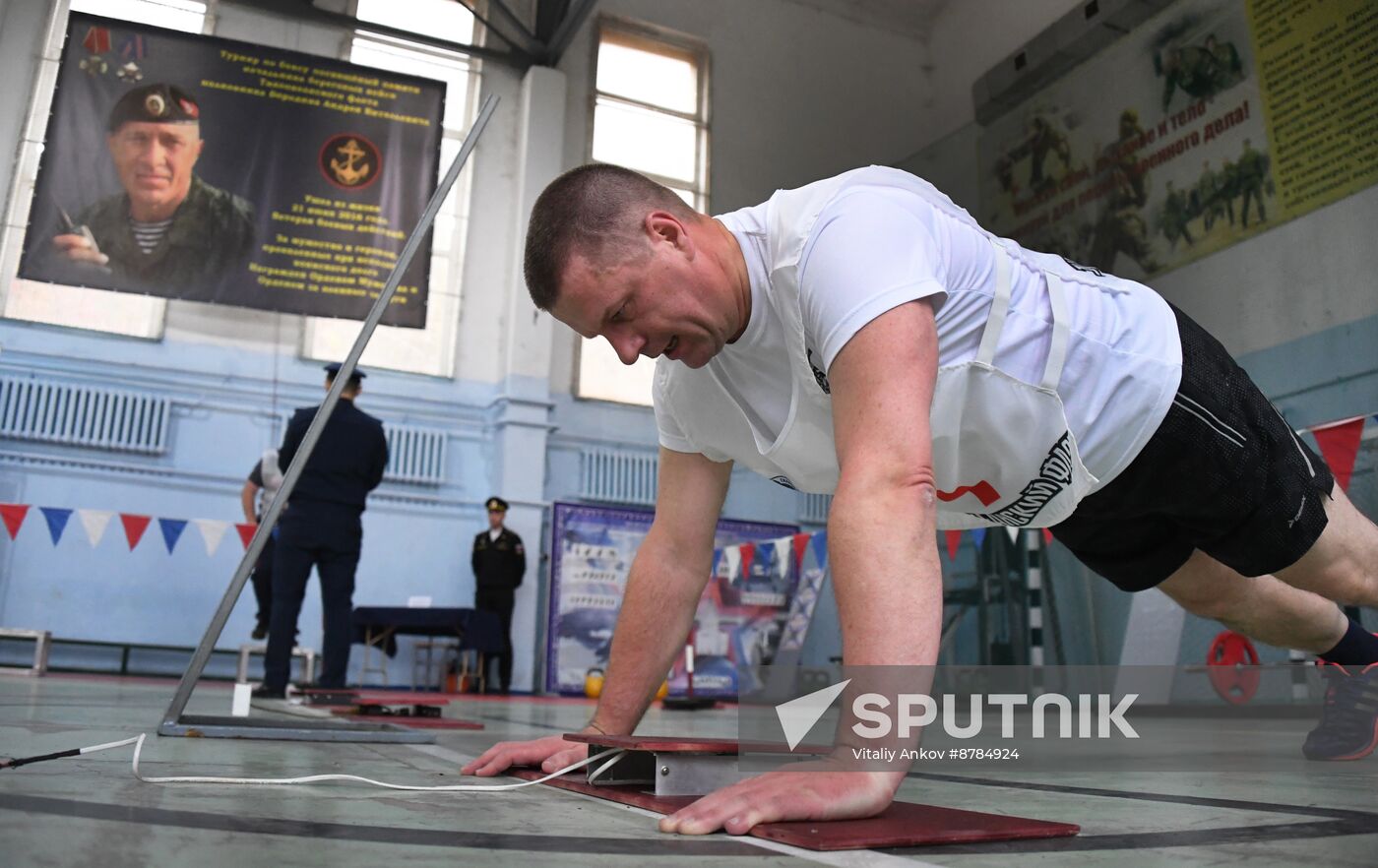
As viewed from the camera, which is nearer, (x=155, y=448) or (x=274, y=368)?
(x=155, y=448)

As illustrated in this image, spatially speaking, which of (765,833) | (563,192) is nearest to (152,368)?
(563,192)

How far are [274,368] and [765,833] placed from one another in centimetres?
820

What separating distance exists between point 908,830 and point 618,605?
299 inches

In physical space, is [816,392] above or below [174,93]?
below

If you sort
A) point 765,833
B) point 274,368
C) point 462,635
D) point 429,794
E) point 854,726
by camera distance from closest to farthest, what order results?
point 765,833 → point 854,726 → point 429,794 → point 462,635 → point 274,368

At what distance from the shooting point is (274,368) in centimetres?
827

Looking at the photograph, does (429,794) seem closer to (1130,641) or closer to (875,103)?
(1130,641)

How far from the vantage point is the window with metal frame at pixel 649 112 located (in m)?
9.74

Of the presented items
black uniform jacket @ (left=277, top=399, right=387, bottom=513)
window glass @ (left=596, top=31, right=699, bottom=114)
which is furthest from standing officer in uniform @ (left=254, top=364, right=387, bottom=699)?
window glass @ (left=596, top=31, right=699, bottom=114)

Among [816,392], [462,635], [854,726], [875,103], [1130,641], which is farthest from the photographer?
[875,103]

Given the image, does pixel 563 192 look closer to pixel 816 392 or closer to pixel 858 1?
pixel 816 392

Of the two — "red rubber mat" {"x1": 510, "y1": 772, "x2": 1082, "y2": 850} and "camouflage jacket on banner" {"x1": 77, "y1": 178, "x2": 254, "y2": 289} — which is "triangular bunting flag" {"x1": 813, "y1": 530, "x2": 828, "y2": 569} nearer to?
"camouflage jacket on banner" {"x1": 77, "y1": 178, "x2": 254, "y2": 289}

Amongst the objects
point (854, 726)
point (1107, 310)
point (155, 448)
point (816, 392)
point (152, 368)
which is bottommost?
point (854, 726)

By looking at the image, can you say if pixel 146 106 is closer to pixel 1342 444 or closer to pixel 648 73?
pixel 648 73
